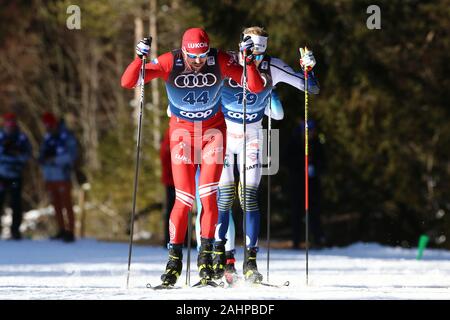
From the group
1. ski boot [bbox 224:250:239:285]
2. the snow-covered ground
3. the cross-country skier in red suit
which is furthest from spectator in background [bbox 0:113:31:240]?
the cross-country skier in red suit

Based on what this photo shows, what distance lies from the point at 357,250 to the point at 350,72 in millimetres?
4391

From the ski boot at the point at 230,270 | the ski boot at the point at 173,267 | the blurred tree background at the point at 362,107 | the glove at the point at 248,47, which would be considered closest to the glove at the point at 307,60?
the glove at the point at 248,47

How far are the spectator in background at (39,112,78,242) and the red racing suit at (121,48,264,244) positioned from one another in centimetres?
928

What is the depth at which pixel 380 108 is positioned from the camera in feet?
73.4

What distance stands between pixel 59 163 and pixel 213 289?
10142mm

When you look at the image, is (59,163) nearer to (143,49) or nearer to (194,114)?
(194,114)

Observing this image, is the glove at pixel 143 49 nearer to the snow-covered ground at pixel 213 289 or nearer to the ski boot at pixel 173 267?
A: the ski boot at pixel 173 267

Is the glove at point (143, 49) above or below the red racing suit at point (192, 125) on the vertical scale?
above

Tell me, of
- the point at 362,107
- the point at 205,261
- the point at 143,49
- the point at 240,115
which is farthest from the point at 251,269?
the point at 362,107

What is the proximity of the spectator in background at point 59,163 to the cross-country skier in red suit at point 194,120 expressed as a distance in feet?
30.4

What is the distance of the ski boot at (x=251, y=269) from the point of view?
10469 mm

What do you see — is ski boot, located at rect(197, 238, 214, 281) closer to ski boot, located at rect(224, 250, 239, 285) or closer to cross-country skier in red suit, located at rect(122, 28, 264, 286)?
cross-country skier in red suit, located at rect(122, 28, 264, 286)

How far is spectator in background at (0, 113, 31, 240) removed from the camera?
19.6m

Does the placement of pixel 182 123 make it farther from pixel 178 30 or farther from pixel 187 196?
pixel 178 30
